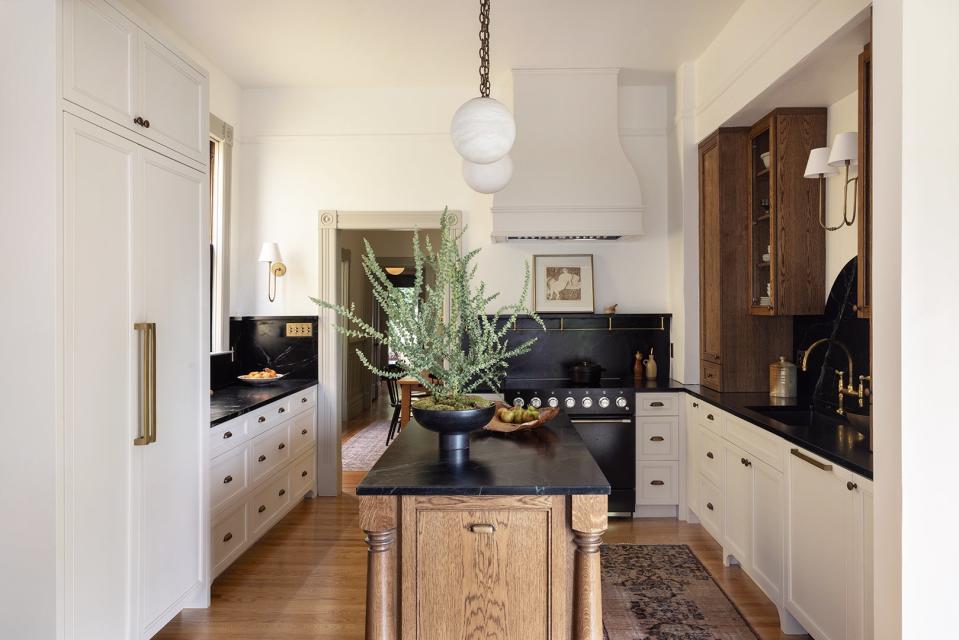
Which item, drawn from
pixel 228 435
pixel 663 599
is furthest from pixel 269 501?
pixel 663 599

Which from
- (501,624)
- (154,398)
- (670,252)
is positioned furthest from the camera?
(670,252)

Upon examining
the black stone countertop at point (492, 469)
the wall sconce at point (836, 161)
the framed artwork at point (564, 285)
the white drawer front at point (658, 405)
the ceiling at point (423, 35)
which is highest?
the ceiling at point (423, 35)

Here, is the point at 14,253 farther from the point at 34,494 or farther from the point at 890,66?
the point at 890,66

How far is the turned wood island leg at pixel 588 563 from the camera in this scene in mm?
1896

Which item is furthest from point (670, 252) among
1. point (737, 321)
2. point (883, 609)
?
point (883, 609)

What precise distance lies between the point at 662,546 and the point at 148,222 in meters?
3.42

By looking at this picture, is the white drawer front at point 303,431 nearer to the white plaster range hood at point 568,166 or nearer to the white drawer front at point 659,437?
the white plaster range hood at point 568,166

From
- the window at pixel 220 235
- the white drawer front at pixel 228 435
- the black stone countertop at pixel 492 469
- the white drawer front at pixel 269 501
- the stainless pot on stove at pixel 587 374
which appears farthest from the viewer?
the window at pixel 220 235

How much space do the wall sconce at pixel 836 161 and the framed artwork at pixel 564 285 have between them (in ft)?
5.75

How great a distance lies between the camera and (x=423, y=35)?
3891 millimetres

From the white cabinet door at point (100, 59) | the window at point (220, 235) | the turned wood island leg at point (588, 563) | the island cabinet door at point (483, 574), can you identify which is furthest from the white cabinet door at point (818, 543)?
the window at point (220, 235)

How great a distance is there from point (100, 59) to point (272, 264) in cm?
269

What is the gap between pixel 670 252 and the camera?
4.76 meters

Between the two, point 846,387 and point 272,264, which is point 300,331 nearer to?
point 272,264
